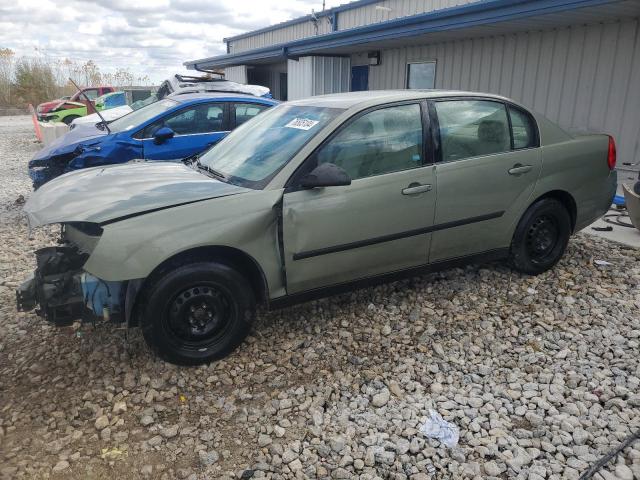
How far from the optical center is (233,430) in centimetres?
274

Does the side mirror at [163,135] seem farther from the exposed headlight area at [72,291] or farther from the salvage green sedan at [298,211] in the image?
the exposed headlight area at [72,291]

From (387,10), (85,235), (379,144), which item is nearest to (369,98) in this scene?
(379,144)

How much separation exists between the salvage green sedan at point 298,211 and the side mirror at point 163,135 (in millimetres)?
2486

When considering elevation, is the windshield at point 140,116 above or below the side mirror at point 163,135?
above

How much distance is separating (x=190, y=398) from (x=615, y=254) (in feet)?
14.5

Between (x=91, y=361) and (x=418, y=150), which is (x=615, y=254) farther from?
(x=91, y=361)

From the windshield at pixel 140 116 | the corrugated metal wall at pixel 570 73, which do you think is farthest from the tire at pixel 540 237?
the windshield at pixel 140 116

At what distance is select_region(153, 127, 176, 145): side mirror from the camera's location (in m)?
6.52

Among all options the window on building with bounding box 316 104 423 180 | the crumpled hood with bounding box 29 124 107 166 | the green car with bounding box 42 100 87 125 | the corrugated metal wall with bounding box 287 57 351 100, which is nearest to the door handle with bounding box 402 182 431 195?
the window on building with bounding box 316 104 423 180

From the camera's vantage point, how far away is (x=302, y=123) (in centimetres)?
364

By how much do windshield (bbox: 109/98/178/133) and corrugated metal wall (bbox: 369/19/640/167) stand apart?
19.1 ft

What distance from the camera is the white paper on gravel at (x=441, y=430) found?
8.64 feet

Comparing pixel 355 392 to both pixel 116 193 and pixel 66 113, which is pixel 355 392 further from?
pixel 66 113

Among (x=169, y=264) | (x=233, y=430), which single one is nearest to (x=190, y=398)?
(x=233, y=430)
